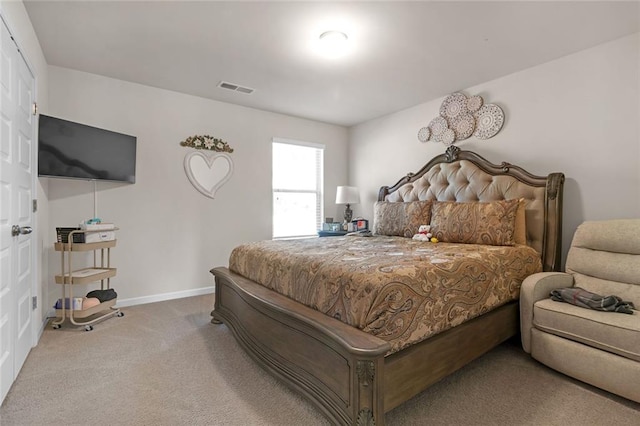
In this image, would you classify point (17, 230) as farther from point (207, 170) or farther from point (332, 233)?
point (332, 233)

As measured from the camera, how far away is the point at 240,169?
436 centimetres

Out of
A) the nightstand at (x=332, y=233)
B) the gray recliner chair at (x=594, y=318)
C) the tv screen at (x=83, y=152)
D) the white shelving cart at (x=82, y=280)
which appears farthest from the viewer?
the nightstand at (x=332, y=233)

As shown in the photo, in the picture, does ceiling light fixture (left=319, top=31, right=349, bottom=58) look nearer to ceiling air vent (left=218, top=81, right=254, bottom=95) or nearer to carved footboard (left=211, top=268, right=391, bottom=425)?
ceiling air vent (left=218, top=81, right=254, bottom=95)

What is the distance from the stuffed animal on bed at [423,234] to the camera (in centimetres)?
326

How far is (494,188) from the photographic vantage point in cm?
329

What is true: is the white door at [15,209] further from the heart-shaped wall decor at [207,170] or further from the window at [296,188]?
the window at [296,188]

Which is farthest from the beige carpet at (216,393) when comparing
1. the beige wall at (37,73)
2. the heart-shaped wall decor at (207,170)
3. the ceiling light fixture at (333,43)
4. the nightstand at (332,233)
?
the ceiling light fixture at (333,43)

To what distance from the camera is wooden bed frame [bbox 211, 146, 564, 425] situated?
4.59ft

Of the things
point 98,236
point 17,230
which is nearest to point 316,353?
point 17,230

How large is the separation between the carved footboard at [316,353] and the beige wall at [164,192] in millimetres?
1788

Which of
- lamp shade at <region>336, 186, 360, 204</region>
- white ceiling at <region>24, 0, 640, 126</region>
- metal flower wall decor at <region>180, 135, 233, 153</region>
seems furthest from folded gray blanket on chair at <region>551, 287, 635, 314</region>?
metal flower wall decor at <region>180, 135, 233, 153</region>

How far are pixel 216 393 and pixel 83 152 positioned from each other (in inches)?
103

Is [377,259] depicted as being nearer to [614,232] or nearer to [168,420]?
[168,420]

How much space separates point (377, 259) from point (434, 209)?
1735 mm
